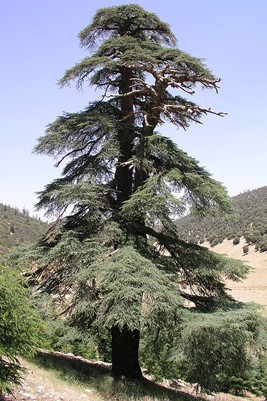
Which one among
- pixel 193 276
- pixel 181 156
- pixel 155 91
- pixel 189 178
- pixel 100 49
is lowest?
Answer: pixel 193 276

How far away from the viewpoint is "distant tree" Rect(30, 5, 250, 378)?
9117 millimetres

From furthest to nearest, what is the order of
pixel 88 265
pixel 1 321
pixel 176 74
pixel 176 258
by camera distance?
pixel 176 74 → pixel 176 258 → pixel 88 265 → pixel 1 321

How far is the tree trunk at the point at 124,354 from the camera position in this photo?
11.0m

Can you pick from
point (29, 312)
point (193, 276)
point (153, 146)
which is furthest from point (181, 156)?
point (29, 312)

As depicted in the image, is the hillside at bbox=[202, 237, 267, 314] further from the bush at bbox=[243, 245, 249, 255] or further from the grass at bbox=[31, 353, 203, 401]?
the grass at bbox=[31, 353, 203, 401]

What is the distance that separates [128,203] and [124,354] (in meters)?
4.34

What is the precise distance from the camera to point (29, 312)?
643cm

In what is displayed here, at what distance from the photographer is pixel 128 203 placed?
1019 cm

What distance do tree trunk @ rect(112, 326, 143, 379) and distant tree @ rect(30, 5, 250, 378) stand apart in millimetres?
26

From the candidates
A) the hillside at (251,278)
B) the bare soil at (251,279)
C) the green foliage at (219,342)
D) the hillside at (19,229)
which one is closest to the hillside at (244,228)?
the hillside at (251,278)

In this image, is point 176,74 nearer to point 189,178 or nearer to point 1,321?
point 189,178

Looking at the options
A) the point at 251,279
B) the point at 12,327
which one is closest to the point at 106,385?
the point at 12,327

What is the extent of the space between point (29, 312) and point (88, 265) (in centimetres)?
340

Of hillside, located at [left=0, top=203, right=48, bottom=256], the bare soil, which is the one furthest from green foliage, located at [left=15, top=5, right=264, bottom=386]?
hillside, located at [left=0, top=203, right=48, bottom=256]
